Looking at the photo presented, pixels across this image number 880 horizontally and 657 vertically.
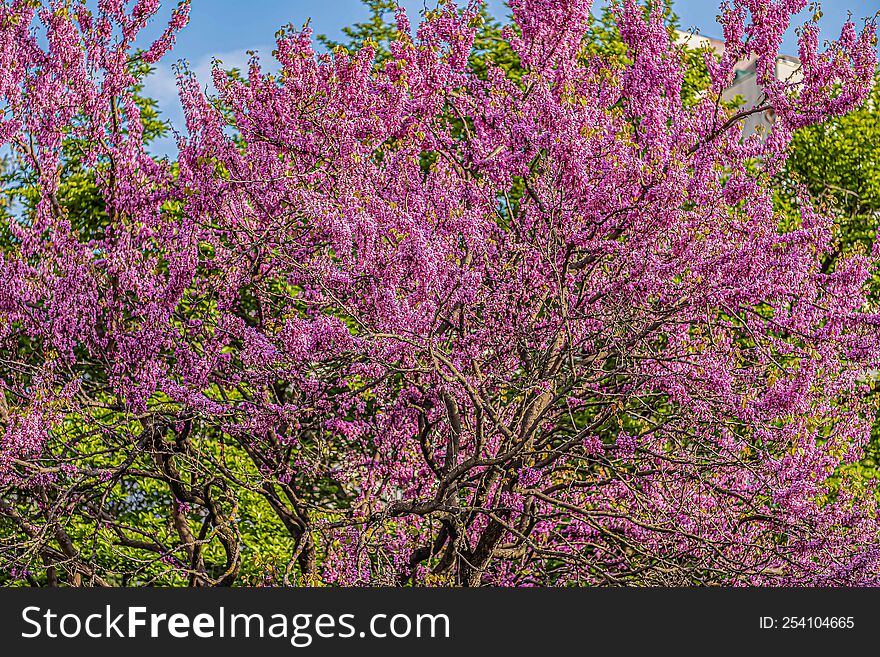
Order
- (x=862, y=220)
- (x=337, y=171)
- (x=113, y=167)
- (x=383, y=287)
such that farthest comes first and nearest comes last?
(x=862, y=220) → (x=113, y=167) → (x=337, y=171) → (x=383, y=287)

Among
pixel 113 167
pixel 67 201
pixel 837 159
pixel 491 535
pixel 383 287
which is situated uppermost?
pixel 837 159

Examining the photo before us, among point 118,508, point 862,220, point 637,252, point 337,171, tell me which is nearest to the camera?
point 637,252

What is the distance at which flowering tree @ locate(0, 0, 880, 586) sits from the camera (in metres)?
6.98

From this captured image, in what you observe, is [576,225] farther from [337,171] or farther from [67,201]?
[67,201]

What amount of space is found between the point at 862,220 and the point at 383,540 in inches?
420

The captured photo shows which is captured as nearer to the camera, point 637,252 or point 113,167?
point 637,252

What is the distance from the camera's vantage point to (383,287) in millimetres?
6711

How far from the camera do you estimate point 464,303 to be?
24.1ft

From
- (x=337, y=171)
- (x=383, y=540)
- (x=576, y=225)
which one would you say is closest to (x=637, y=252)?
(x=576, y=225)

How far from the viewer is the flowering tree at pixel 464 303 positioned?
698 centimetres

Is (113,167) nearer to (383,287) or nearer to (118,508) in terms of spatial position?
(383,287)

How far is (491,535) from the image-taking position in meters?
7.61

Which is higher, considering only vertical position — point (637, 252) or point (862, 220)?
point (862, 220)

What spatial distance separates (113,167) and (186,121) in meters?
0.69
